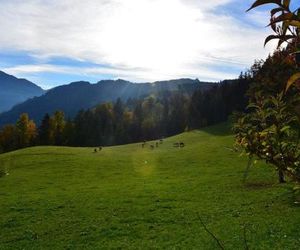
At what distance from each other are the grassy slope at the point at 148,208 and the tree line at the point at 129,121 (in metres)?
73.7

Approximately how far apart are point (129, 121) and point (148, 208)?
421 feet

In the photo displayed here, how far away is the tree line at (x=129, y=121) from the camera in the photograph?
123m

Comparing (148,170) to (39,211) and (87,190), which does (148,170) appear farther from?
(39,211)

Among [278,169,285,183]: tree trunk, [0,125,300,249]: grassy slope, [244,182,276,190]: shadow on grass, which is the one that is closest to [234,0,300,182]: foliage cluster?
[278,169,285,183]: tree trunk

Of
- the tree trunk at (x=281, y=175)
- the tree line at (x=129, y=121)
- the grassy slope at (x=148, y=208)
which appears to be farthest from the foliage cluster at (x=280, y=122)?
the tree line at (x=129, y=121)

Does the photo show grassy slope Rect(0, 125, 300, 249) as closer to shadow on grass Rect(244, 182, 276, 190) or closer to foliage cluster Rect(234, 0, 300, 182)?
shadow on grass Rect(244, 182, 276, 190)

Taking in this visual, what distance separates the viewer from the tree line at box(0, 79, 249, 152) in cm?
12319

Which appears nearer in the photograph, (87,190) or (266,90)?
(266,90)

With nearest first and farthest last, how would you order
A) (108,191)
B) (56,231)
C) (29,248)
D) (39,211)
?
(29,248) → (56,231) → (39,211) → (108,191)

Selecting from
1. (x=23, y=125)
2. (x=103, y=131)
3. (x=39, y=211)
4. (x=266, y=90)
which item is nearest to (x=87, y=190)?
(x=39, y=211)

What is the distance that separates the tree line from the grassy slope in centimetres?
7374

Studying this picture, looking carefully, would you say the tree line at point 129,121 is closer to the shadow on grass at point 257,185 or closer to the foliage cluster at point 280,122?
the shadow on grass at point 257,185

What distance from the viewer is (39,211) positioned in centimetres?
2906

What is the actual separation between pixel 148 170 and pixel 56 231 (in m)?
26.8
